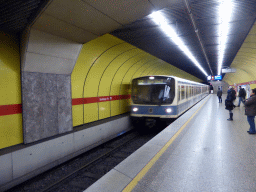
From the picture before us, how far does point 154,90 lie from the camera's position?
854 centimetres

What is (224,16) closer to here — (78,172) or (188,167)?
(188,167)

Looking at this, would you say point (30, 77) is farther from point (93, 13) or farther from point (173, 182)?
point (173, 182)

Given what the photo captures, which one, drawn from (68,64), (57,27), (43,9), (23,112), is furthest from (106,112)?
(43,9)

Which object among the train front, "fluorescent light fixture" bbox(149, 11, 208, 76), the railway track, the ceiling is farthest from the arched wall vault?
"fluorescent light fixture" bbox(149, 11, 208, 76)

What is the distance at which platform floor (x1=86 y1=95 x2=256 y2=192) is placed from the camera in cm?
288

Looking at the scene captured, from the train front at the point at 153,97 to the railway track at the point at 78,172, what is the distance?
191 cm

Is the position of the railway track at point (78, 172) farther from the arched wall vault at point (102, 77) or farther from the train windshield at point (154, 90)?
the train windshield at point (154, 90)

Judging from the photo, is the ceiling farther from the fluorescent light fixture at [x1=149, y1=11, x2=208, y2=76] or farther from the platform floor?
the platform floor

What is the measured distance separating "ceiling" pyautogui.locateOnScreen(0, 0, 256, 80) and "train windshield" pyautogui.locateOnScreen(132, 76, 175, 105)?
1.93 m

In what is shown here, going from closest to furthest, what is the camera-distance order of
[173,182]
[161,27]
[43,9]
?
[173,182] → [43,9] → [161,27]

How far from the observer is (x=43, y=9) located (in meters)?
3.30

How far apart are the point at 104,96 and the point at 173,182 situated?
6.32 m

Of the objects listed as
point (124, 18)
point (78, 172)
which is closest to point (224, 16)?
point (124, 18)

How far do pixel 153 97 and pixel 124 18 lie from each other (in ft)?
16.7
